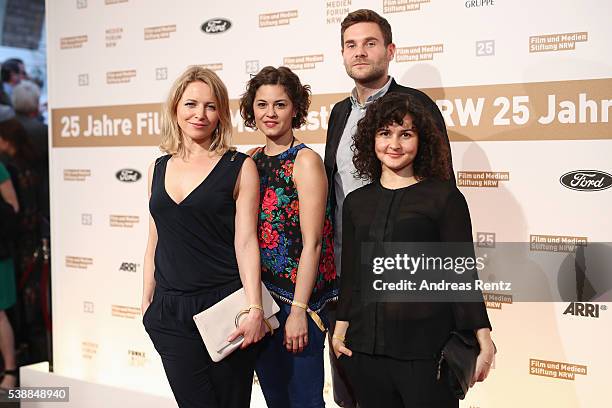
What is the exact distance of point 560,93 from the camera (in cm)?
308

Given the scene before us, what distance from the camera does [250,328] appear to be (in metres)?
2.41

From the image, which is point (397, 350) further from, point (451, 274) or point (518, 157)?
point (518, 157)

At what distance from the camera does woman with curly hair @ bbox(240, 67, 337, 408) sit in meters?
2.46

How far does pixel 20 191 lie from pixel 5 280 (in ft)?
2.31

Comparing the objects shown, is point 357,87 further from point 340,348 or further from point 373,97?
point 340,348

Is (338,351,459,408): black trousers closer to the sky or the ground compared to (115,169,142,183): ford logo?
closer to the ground

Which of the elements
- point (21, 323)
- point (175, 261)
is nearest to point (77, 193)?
point (21, 323)

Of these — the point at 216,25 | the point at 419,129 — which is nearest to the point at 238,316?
the point at 419,129

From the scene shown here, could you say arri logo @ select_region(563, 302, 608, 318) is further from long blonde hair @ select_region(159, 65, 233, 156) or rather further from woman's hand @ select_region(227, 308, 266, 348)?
long blonde hair @ select_region(159, 65, 233, 156)

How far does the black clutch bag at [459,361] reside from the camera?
209 cm

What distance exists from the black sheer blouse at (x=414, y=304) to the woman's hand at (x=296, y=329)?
28 cm

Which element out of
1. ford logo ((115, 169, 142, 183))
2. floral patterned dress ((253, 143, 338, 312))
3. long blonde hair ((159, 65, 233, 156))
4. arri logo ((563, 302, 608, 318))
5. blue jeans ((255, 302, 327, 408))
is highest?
long blonde hair ((159, 65, 233, 156))

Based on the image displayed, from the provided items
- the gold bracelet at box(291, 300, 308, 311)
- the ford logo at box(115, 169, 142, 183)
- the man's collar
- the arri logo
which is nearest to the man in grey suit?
the man's collar

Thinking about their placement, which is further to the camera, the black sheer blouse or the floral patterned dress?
the floral patterned dress
